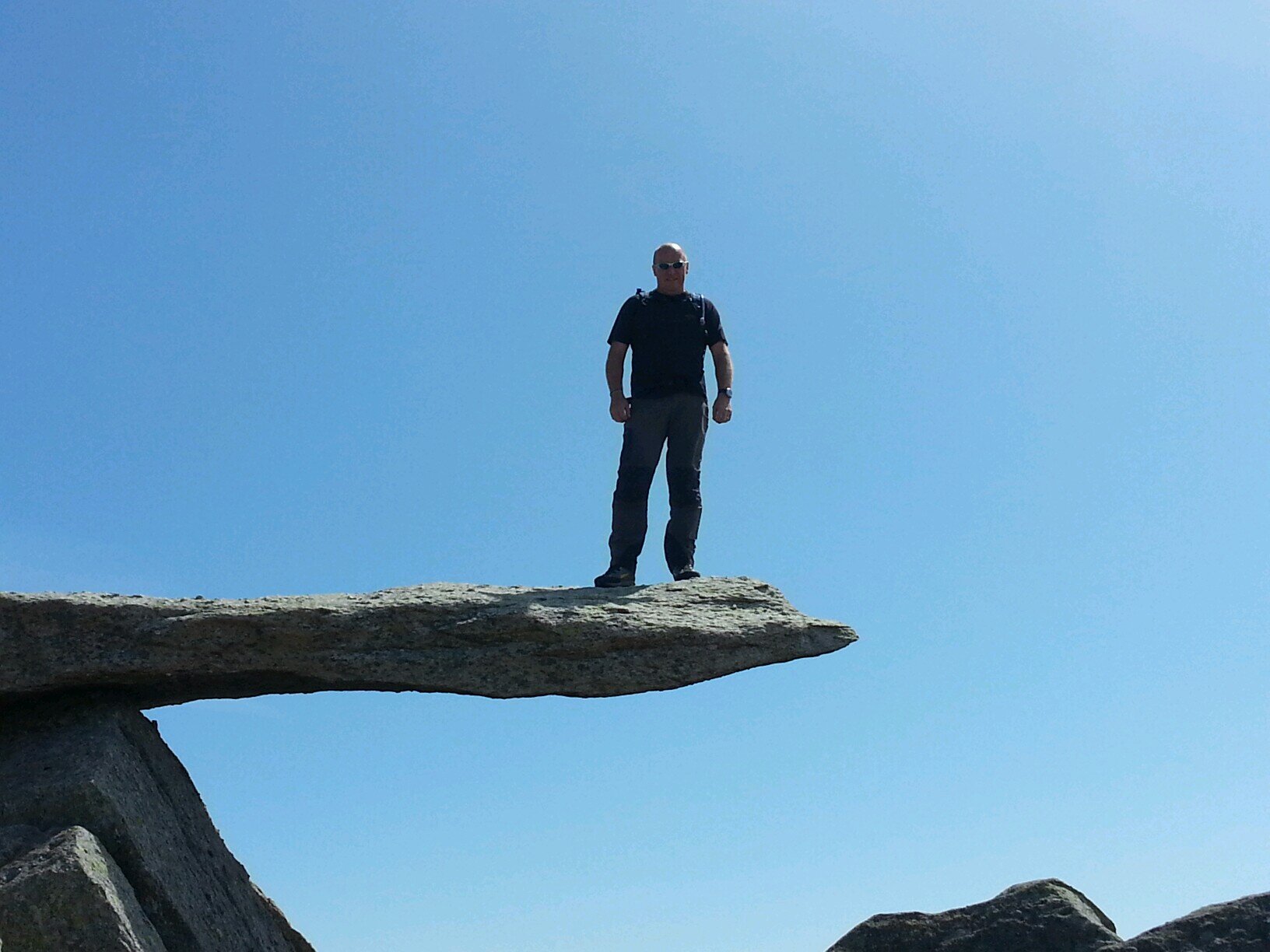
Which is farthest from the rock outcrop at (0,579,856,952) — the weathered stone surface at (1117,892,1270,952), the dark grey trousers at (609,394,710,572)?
the weathered stone surface at (1117,892,1270,952)

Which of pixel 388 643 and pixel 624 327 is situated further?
pixel 624 327

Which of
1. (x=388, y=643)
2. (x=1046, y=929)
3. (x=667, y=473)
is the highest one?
(x=667, y=473)

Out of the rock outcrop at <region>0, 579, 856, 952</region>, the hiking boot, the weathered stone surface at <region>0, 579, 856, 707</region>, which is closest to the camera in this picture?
the rock outcrop at <region>0, 579, 856, 952</region>

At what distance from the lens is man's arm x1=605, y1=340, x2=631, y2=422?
480 inches

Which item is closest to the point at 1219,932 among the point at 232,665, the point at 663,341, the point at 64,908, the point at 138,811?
the point at 663,341

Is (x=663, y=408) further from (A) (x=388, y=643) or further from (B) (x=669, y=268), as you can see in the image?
(A) (x=388, y=643)

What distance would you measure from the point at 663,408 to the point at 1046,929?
5874mm

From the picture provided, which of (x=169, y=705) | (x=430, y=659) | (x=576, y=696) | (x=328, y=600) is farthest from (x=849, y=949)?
(x=169, y=705)

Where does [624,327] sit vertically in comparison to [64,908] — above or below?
above

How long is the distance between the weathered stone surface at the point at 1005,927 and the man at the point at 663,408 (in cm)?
378

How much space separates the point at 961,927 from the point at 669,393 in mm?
5654

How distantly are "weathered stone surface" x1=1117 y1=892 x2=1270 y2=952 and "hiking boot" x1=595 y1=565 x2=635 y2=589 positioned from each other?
539 centimetres

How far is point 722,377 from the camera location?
12430mm

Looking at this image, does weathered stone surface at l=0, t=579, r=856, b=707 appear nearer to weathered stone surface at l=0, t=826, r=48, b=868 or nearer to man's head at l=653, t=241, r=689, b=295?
weathered stone surface at l=0, t=826, r=48, b=868
